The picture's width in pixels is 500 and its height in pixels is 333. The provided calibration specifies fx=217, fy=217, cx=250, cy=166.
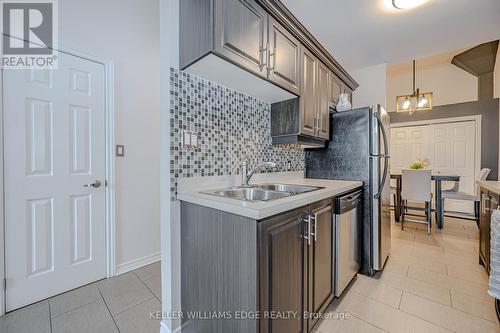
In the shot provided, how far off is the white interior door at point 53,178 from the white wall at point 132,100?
0.51 feet

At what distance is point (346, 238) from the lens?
1.75 metres

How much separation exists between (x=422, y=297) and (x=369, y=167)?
114 cm

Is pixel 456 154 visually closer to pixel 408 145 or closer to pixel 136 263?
pixel 408 145

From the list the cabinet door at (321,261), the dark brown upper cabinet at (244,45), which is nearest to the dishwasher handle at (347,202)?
the cabinet door at (321,261)

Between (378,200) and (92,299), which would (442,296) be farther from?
(92,299)

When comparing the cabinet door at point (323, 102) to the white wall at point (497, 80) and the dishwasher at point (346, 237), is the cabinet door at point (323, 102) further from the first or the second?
the white wall at point (497, 80)

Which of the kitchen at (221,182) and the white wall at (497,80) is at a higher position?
the white wall at (497,80)

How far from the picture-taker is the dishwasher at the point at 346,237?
64.1 inches

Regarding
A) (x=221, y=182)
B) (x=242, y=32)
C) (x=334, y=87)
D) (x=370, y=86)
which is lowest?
(x=221, y=182)

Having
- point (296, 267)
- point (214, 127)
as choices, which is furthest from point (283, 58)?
point (296, 267)

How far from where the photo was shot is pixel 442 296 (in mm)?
1771

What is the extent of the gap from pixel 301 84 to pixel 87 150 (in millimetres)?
1976

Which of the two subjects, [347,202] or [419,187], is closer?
[347,202]

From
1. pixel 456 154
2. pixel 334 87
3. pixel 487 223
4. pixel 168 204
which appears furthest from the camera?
pixel 456 154
